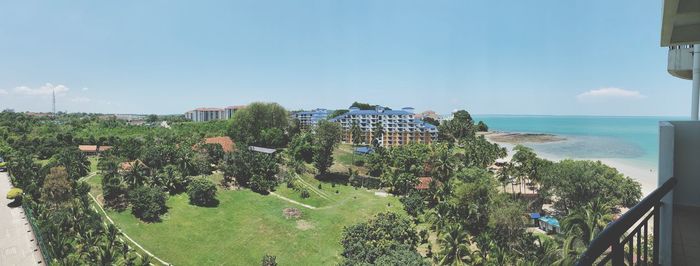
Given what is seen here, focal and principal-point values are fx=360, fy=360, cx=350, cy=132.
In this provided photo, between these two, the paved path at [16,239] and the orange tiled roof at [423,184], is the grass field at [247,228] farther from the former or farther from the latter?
the paved path at [16,239]

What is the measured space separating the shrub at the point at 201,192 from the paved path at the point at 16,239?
Result: 916 cm

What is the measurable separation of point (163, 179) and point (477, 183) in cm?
2357

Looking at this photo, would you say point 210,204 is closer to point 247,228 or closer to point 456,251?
point 247,228

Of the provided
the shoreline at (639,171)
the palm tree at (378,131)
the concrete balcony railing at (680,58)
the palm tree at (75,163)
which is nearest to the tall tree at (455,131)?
the palm tree at (378,131)

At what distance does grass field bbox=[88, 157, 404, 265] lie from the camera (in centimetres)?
2142

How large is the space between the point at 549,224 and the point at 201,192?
24653mm

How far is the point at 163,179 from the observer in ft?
91.7

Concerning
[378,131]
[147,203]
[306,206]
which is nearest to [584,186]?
[306,206]

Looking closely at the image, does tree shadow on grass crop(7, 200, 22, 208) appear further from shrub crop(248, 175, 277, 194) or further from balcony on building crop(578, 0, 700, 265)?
balcony on building crop(578, 0, 700, 265)

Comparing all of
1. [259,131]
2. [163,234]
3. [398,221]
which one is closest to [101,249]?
[163,234]

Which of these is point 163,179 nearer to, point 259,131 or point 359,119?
point 259,131

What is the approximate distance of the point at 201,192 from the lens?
27.0 m

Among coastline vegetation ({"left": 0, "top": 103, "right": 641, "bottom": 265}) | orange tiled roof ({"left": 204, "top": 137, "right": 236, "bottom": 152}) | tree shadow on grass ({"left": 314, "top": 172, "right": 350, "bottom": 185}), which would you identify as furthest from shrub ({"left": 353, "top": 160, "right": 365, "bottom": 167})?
orange tiled roof ({"left": 204, "top": 137, "right": 236, "bottom": 152})

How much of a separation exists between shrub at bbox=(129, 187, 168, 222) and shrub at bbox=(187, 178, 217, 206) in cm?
235
